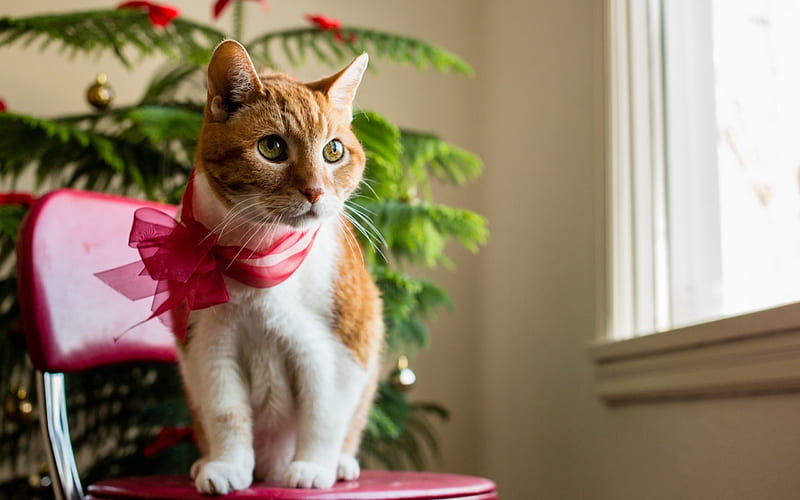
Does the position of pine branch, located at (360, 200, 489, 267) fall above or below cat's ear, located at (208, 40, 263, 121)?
below

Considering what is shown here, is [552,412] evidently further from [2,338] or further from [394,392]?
[2,338]

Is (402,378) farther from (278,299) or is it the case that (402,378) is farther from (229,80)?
(229,80)

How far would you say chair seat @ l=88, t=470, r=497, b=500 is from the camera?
701mm

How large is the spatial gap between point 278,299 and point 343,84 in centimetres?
24

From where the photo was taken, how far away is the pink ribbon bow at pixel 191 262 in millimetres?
747

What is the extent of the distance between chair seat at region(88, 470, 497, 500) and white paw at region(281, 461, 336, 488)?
14mm

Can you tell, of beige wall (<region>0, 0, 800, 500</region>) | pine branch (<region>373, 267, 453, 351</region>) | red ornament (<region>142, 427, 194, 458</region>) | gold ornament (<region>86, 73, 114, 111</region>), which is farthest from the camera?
gold ornament (<region>86, 73, 114, 111</region>)

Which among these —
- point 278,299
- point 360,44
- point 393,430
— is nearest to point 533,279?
point 393,430

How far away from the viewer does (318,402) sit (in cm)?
79

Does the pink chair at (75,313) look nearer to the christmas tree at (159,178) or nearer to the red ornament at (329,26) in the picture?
the christmas tree at (159,178)

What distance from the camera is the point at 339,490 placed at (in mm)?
725

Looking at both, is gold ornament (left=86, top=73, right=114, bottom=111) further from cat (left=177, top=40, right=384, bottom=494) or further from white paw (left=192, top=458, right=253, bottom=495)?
white paw (left=192, top=458, right=253, bottom=495)

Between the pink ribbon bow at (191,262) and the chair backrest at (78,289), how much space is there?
0.56 feet

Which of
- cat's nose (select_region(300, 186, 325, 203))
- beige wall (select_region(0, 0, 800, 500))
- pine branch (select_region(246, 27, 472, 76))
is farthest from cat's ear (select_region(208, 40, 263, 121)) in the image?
beige wall (select_region(0, 0, 800, 500))
